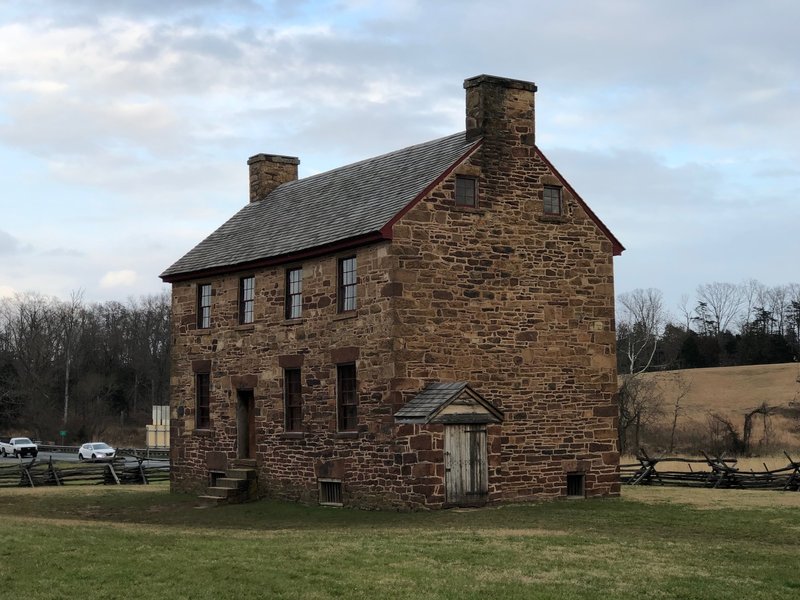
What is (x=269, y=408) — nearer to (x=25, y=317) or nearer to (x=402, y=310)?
(x=402, y=310)

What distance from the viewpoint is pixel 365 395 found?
Answer: 79.7ft

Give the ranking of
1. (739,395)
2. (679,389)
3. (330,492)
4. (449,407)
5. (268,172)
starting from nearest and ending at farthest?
(449,407) < (330,492) < (268,172) < (739,395) < (679,389)

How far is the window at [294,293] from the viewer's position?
88.2 feet

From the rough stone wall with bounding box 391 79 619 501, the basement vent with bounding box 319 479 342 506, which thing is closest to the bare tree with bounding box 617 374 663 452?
the rough stone wall with bounding box 391 79 619 501

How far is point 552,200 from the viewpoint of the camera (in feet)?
85.9

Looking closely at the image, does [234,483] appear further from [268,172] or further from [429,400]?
[268,172]

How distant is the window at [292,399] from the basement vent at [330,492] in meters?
1.67

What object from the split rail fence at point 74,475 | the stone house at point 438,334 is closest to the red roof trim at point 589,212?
the stone house at point 438,334

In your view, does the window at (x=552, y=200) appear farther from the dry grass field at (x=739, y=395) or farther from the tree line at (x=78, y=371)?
the tree line at (x=78, y=371)

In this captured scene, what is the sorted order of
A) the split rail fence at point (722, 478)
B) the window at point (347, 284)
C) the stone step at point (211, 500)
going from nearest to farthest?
the window at point (347, 284) → the stone step at point (211, 500) → the split rail fence at point (722, 478)

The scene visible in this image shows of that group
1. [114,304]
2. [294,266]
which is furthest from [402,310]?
[114,304]

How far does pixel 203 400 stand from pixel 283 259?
574 centimetres

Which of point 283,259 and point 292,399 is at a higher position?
point 283,259

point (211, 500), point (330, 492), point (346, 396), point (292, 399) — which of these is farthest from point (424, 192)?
point (211, 500)
